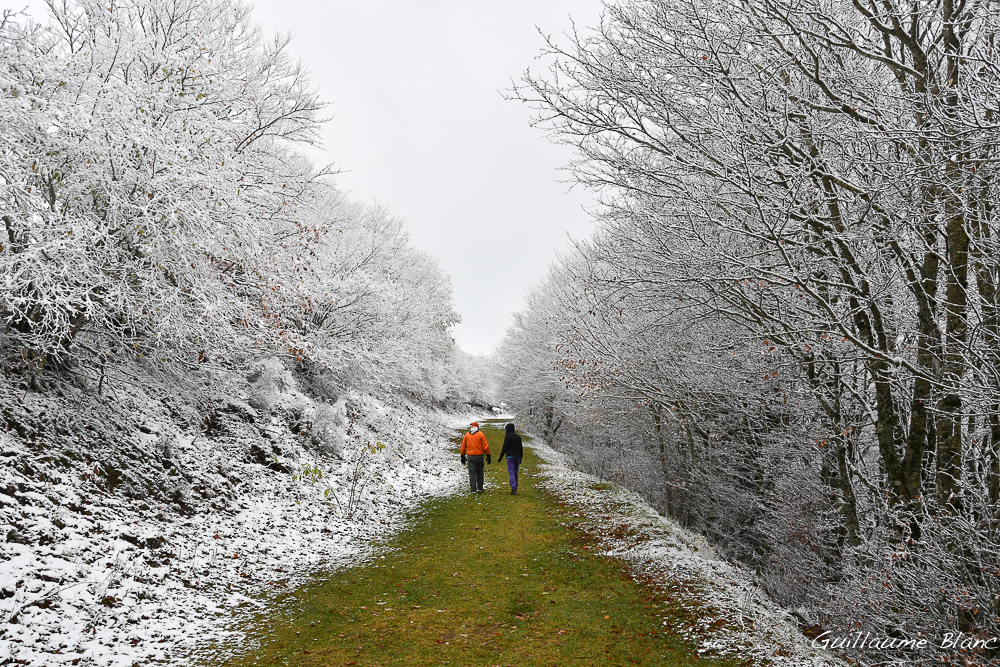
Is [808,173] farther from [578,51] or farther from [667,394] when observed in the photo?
[667,394]

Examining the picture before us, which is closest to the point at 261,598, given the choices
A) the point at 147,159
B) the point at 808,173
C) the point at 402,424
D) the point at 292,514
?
the point at 292,514

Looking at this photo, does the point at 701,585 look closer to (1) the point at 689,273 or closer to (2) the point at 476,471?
(1) the point at 689,273

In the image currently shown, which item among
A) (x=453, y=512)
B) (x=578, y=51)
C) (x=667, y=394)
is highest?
(x=578, y=51)

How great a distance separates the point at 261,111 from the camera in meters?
9.90

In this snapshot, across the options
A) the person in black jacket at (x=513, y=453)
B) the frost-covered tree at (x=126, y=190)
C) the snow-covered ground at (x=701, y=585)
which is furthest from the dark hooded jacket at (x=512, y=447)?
the frost-covered tree at (x=126, y=190)

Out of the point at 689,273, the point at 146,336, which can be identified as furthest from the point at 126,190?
the point at 689,273

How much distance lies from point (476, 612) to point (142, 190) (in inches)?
268

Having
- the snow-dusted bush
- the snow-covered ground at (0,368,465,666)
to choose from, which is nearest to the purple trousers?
the snow-covered ground at (0,368,465,666)

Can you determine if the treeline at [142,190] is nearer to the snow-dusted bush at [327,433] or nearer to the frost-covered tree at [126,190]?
the frost-covered tree at [126,190]

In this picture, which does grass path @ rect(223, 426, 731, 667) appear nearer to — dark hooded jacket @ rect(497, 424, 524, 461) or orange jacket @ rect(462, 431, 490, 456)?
orange jacket @ rect(462, 431, 490, 456)

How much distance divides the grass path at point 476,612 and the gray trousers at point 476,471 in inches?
134

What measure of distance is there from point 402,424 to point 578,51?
54.5ft

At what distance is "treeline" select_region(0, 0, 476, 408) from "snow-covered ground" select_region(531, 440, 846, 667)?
6575 mm

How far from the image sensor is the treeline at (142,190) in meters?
5.85
